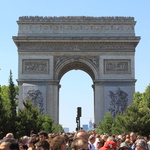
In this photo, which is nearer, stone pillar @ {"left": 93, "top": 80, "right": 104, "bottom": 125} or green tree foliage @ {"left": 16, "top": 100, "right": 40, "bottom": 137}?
green tree foliage @ {"left": 16, "top": 100, "right": 40, "bottom": 137}

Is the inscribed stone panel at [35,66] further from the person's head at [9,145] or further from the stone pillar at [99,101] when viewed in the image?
the person's head at [9,145]

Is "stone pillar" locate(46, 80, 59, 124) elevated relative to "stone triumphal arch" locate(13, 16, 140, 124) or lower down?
lower down

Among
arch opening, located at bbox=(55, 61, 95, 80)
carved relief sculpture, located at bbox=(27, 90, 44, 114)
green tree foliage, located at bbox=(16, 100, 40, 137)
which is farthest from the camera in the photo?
arch opening, located at bbox=(55, 61, 95, 80)

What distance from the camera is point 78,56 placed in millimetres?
57469

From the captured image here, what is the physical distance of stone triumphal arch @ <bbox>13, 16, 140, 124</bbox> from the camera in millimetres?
57062

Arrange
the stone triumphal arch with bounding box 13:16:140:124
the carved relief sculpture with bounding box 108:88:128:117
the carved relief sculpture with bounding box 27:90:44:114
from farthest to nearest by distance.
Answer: the stone triumphal arch with bounding box 13:16:140:124
the carved relief sculpture with bounding box 108:88:128:117
the carved relief sculpture with bounding box 27:90:44:114

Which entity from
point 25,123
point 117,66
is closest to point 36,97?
point 117,66

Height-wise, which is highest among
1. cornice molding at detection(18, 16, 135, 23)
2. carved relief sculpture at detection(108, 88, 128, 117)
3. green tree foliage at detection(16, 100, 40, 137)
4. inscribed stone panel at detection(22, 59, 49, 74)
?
cornice molding at detection(18, 16, 135, 23)

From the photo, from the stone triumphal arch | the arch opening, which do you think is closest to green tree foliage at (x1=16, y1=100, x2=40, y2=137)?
the stone triumphal arch

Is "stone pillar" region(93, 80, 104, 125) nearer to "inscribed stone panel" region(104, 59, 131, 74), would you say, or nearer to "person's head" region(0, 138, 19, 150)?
"inscribed stone panel" region(104, 59, 131, 74)

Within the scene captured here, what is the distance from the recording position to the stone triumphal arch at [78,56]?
57.1m

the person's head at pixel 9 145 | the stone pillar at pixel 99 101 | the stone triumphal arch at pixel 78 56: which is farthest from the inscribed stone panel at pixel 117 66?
the person's head at pixel 9 145

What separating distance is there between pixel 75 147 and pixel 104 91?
50.2 metres

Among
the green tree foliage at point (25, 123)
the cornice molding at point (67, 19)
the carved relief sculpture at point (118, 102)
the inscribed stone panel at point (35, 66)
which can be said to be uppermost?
the cornice molding at point (67, 19)
